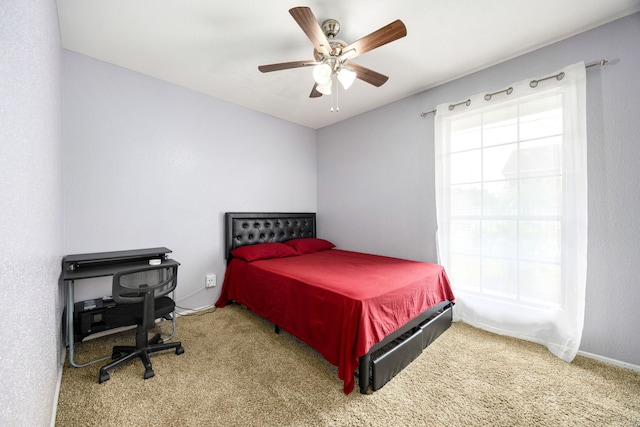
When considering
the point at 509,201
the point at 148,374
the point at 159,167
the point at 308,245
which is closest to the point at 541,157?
the point at 509,201

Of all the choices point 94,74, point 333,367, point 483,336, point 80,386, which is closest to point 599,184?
point 483,336

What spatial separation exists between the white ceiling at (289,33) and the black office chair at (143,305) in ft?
5.83

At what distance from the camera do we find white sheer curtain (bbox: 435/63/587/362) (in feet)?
6.29

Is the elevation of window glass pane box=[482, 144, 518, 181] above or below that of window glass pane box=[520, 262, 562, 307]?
above

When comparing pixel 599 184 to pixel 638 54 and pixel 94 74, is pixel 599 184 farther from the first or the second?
pixel 94 74

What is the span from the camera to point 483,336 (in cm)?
228

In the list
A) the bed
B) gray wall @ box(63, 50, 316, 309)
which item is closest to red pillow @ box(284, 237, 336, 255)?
the bed

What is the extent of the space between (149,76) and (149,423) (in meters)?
2.92

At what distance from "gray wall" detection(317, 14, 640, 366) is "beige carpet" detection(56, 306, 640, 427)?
0.46m

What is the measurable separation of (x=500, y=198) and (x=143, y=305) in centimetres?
307

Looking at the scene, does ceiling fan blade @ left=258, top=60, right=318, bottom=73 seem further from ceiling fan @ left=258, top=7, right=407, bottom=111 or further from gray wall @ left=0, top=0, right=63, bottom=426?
gray wall @ left=0, top=0, right=63, bottom=426

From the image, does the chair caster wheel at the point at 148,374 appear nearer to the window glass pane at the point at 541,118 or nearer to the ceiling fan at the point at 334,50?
the ceiling fan at the point at 334,50

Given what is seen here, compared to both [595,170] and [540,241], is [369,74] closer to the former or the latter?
[595,170]

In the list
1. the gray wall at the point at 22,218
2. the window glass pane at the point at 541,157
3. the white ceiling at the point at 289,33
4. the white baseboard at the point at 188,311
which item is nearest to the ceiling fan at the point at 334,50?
the white ceiling at the point at 289,33
